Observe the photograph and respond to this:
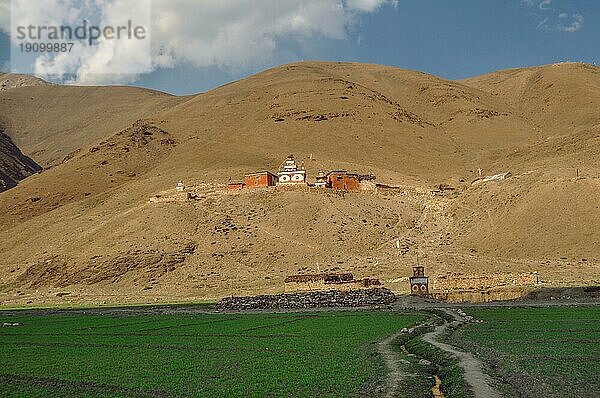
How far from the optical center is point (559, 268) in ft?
192

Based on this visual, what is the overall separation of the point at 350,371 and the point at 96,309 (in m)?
40.2

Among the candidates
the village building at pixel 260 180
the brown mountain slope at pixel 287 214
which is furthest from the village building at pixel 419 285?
the village building at pixel 260 180

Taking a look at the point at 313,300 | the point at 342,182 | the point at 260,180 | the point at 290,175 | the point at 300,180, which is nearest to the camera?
the point at 313,300

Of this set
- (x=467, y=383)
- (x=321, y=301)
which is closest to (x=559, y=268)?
(x=321, y=301)

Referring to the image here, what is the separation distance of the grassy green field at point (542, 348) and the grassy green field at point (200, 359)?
3.55 metres

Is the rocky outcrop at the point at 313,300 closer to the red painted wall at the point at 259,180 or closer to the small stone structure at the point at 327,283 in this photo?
the small stone structure at the point at 327,283

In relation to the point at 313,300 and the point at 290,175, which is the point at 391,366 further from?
the point at 290,175

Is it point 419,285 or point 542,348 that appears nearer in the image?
point 542,348

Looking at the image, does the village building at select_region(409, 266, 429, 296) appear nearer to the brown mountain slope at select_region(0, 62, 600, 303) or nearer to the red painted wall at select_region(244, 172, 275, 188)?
the brown mountain slope at select_region(0, 62, 600, 303)

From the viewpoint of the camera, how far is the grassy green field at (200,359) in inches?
588

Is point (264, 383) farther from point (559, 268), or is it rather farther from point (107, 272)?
point (107, 272)

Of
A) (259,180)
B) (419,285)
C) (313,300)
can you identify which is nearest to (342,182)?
(259,180)

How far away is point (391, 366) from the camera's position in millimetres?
17938

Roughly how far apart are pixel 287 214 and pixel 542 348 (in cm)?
6415
